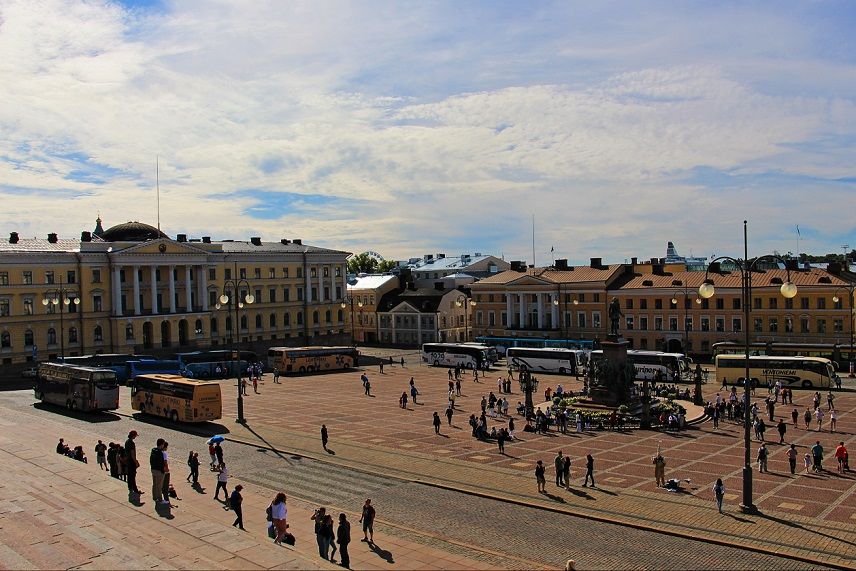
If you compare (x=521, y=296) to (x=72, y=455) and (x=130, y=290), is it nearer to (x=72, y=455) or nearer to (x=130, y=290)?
(x=130, y=290)

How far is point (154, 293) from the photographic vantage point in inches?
3484

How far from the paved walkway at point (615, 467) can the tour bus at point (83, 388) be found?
7516 mm

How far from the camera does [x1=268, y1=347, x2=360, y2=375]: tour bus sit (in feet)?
249

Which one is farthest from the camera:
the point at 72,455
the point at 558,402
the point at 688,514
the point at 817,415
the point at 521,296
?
the point at 521,296

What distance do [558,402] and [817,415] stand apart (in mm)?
14362

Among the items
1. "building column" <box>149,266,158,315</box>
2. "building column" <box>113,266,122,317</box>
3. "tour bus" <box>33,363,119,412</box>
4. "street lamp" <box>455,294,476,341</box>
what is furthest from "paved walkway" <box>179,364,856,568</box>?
"street lamp" <box>455,294,476,341</box>

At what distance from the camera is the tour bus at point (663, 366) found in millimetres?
65688

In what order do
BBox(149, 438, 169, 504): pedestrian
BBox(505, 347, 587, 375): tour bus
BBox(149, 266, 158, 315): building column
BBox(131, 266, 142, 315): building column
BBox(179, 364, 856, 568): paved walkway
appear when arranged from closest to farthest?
BBox(149, 438, 169, 504): pedestrian
BBox(179, 364, 856, 568): paved walkway
BBox(505, 347, 587, 375): tour bus
BBox(131, 266, 142, 315): building column
BBox(149, 266, 158, 315): building column

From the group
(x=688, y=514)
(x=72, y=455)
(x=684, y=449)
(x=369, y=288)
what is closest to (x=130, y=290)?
(x=369, y=288)

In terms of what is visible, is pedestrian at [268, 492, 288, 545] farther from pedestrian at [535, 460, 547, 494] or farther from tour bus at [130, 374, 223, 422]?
tour bus at [130, 374, 223, 422]

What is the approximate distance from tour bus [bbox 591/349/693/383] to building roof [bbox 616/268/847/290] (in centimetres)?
1469

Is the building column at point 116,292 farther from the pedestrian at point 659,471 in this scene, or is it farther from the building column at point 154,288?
the pedestrian at point 659,471

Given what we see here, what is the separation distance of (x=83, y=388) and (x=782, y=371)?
5065cm

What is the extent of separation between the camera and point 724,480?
3077cm
